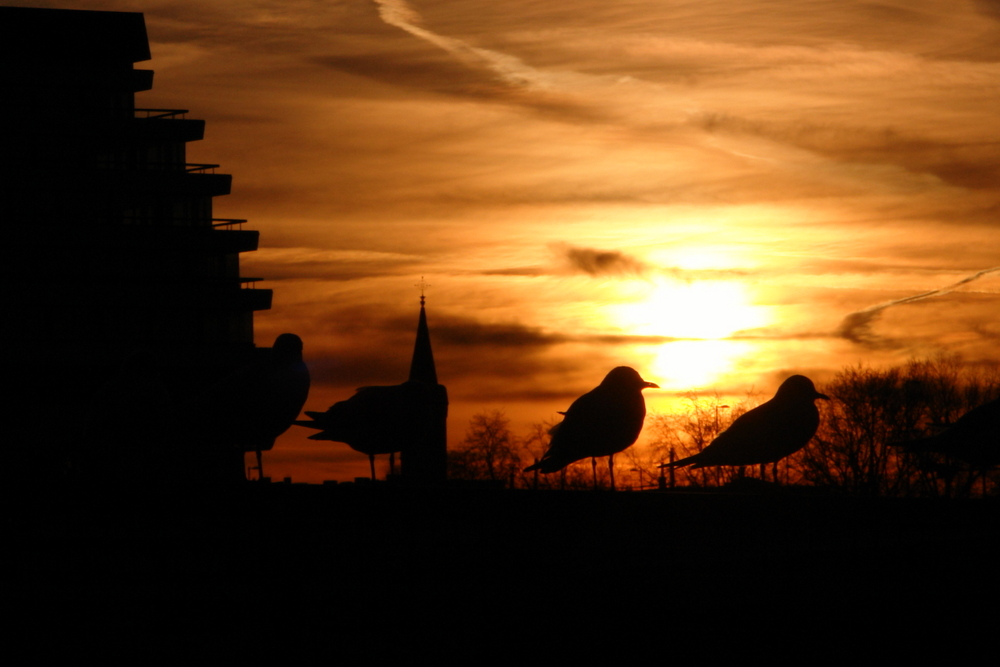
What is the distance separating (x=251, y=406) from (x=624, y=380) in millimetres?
3700

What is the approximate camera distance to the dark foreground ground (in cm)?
464

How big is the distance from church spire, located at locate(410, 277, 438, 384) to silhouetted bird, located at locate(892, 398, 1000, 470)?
10324 centimetres

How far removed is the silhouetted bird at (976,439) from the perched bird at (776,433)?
144 cm

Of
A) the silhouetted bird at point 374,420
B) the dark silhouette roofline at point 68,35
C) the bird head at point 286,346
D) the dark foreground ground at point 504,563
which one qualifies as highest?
the dark silhouette roofline at point 68,35

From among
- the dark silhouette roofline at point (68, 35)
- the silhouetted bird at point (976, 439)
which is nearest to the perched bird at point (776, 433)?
the silhouetted bird at point (976, 439)

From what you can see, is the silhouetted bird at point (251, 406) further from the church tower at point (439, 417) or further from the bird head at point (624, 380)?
the church tower at point (439, 417)

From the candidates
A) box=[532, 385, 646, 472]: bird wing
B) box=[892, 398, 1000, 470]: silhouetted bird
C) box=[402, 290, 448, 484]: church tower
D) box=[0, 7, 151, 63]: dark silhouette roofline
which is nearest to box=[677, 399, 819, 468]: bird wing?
box=[532, 385, 646, 472]: bird wing

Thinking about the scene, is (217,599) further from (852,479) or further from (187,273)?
(852,479)

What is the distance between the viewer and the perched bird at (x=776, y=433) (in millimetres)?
11586

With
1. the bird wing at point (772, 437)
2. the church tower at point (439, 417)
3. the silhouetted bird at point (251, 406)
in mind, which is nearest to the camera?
the silhouetted bird at point (251, 406)

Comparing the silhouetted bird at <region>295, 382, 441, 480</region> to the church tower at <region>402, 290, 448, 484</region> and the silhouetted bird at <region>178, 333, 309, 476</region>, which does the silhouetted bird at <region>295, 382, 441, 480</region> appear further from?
the church tower at <region>402, 290, 448, 484</region>

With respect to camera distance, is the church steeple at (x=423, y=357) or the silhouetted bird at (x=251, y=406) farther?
the church steeple at (x=423, y=357)

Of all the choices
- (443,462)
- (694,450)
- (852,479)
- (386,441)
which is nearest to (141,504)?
(386,441)

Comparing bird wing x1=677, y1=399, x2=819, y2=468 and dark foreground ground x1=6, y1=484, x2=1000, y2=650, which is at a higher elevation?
bird wing x1=677, y1=399, x2=819, y2=468
